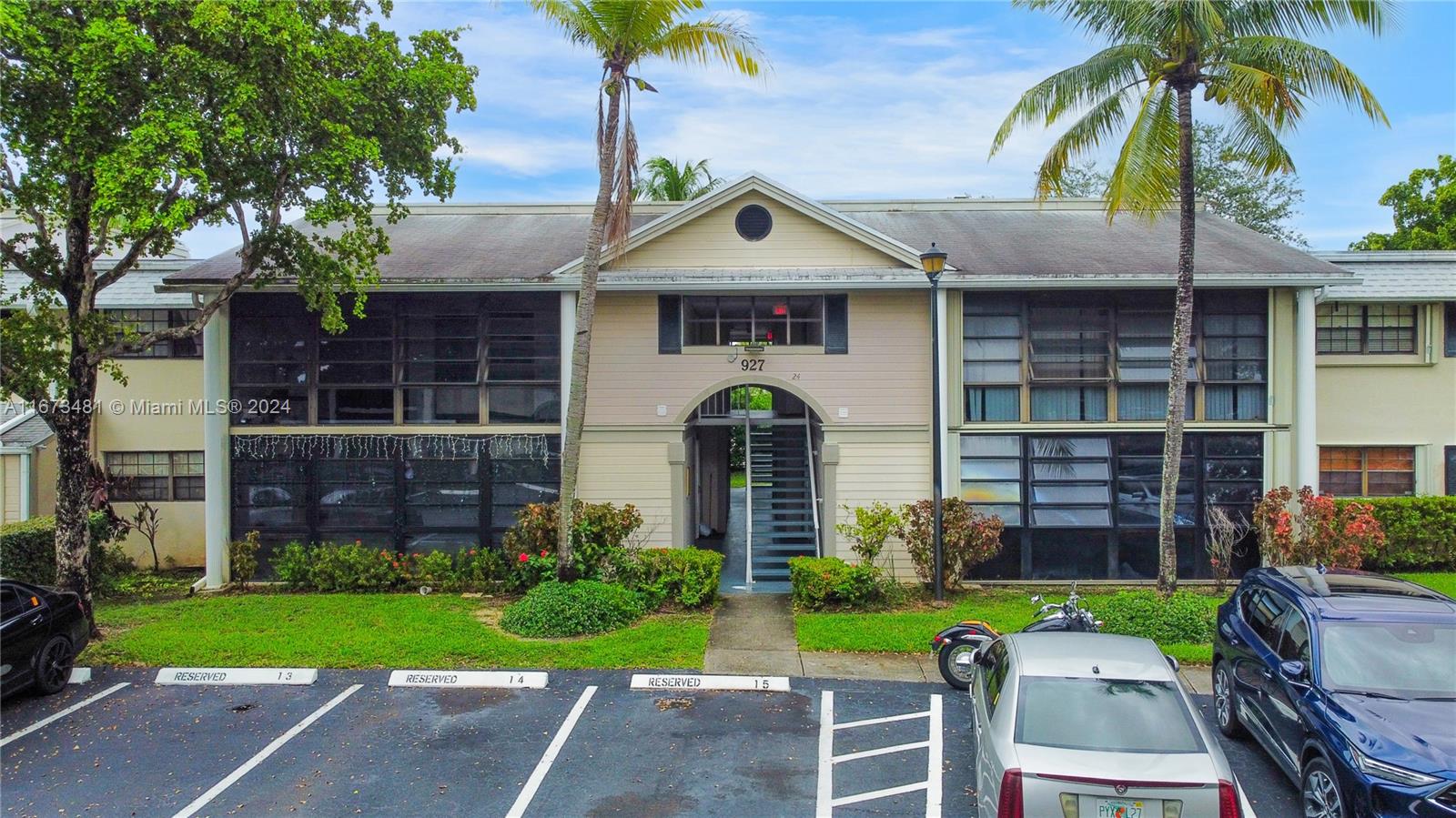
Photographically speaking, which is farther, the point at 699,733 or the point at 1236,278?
the point at 1236,278

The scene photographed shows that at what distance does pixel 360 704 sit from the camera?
31.1 feet

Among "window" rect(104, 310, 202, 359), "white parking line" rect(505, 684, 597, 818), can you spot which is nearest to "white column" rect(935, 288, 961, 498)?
"white parking line" rect(505, 684, 597, 818)

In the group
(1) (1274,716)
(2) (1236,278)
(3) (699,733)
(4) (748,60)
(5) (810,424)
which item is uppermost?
(4) (748,60)

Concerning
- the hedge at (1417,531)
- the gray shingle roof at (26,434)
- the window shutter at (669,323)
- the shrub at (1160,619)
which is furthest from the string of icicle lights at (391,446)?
the hedge at (1417,531)

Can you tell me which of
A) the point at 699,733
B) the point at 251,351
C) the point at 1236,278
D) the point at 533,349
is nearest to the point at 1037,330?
the point at 1236,278

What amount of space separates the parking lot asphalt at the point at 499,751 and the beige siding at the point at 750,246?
7200 mm

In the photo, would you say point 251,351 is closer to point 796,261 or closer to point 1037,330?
point 796,261

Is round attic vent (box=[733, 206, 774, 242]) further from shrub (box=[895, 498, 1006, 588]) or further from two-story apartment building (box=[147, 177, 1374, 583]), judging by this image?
shrub (box=[895, 498, 1006, 588])

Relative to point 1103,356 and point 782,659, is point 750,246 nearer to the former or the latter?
point 1103,356

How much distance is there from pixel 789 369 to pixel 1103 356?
533cm

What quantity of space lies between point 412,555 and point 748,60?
375 inches

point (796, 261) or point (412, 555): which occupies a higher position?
point (796, 261)

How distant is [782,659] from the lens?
36.1 feet

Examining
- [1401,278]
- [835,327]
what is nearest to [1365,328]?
[1401,278]
